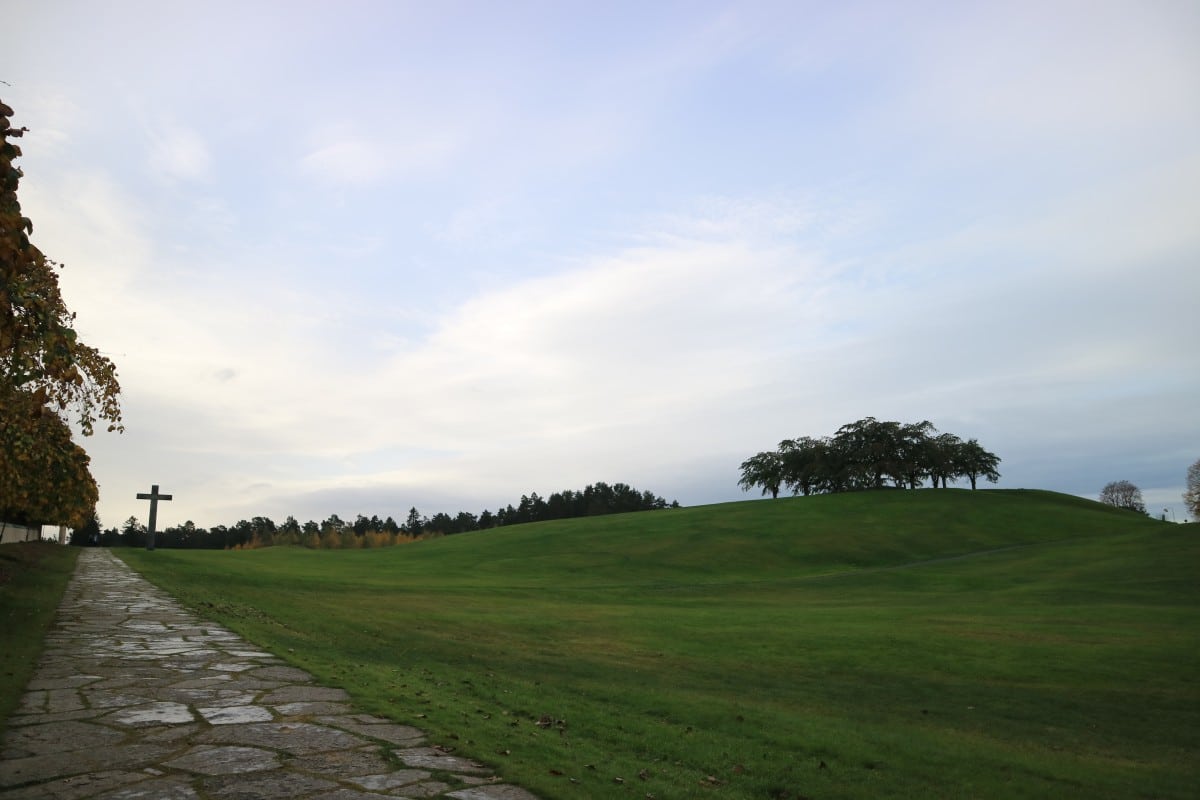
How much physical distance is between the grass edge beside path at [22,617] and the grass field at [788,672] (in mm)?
3281

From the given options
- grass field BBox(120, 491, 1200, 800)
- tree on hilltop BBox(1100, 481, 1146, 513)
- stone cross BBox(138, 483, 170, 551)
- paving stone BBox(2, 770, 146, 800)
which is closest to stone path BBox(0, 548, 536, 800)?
paving stone BBox(2, 770, 146, 800)

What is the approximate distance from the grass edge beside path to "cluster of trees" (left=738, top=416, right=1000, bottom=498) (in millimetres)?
88515

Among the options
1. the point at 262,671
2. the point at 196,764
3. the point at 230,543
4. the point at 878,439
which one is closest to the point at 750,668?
the point at 262,671

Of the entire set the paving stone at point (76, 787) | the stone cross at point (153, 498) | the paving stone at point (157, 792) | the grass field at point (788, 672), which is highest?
the stone cross at point (153, 498)

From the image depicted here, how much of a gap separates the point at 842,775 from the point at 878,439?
96.9m

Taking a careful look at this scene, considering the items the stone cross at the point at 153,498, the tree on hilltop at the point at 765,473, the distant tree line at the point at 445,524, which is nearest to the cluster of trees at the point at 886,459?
the tree on hilltop at the point at 765,473

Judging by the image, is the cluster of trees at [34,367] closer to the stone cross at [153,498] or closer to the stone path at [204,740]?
the stone path at [204,740]

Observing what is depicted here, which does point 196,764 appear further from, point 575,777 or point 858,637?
point 858,637

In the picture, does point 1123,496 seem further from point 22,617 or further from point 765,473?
point 22,617

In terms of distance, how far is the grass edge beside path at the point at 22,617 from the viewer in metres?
8.79

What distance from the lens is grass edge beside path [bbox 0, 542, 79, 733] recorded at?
8788mm

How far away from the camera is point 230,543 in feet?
489

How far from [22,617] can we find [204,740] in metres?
Result: 11.7

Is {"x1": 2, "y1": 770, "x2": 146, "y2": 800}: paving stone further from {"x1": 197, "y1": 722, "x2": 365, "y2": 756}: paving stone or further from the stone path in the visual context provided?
{"x1": 197, "y1": 722, "x2": 365, "y2": 756}: paving stone
